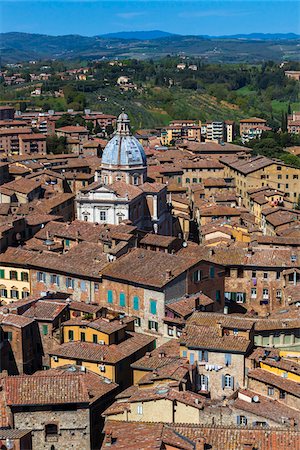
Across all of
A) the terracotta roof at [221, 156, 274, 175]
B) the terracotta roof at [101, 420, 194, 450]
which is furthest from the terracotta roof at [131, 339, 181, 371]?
the terracotta roof at [221, 156, 274, 175]

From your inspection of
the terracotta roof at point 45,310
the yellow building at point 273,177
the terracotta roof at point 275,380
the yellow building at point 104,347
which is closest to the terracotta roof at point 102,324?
the yellow building at point 104,347

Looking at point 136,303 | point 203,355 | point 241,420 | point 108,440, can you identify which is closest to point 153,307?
point 136,303

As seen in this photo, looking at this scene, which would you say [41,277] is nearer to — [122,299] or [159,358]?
[122,299]

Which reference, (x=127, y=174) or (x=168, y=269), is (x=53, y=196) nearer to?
(x=127, y=174)

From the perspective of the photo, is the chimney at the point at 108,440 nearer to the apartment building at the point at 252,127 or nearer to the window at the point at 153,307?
the window at the point at 153,307

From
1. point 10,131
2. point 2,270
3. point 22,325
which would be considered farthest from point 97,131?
point 22,325

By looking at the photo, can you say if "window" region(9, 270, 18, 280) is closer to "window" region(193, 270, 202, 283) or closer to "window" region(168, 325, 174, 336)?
"window" region(193, 270, 202, 283)

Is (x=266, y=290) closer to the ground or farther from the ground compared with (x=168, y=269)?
closer to the ground
